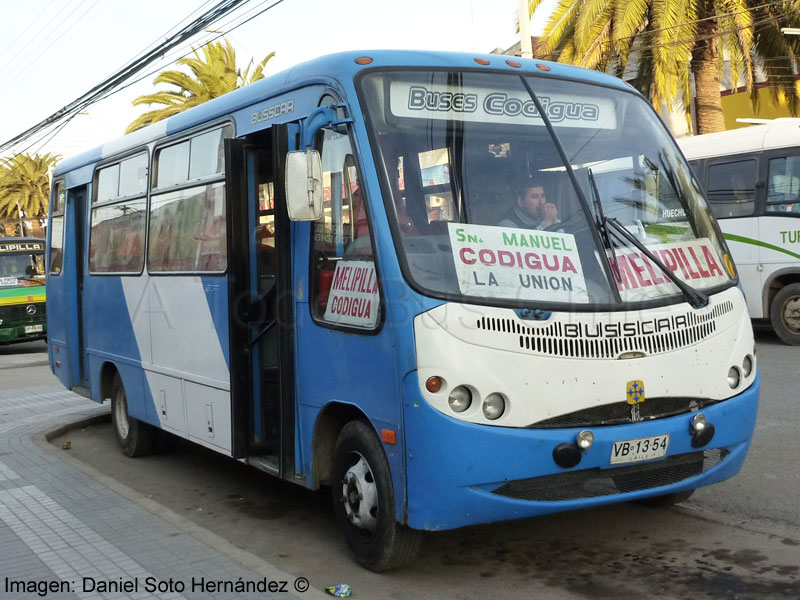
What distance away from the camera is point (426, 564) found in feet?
17.8

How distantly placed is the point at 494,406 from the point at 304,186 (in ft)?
5.09

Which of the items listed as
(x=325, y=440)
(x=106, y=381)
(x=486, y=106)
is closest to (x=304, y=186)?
(x=486, y=106)

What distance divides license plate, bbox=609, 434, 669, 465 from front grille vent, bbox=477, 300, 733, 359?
0.44m

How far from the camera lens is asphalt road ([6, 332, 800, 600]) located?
16.3ft

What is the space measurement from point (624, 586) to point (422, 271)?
1859 mm

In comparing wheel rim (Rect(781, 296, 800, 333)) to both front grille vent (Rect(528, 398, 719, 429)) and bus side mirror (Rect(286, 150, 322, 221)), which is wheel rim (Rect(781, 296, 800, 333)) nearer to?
front grille vent (Rect(528, 398, 719, 429))

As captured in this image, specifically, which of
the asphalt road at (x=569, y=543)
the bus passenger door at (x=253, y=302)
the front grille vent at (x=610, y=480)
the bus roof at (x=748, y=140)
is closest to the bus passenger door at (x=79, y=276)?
the asphalt road at (x=569, y=543)

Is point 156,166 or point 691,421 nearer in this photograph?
point 691,421

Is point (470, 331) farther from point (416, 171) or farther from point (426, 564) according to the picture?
point (426, 564)

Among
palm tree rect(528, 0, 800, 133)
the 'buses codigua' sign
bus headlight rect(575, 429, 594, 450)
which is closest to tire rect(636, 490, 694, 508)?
bus headlight rect(575, 429, 594, 450)

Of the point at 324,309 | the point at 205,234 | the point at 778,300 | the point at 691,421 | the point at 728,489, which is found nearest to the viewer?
the point at 691,421

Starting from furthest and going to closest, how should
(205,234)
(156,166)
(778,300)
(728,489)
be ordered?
(778,300), (156,166), (205,234), (728,489)

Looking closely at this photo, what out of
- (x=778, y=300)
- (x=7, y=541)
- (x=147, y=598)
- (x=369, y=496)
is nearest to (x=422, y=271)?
(x=369, y=496)

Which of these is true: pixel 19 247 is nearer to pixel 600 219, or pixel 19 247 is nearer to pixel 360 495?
pixel 360 495
